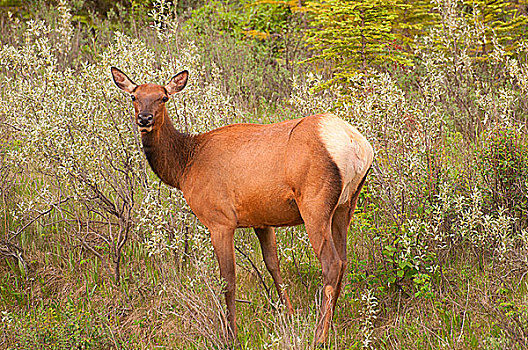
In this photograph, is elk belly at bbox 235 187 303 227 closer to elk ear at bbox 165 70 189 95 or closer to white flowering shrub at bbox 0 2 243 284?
white flowering shrub at bbox 0 2 243 284

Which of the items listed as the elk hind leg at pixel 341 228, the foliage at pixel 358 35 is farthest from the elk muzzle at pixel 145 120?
the foliage at pixel 358 35

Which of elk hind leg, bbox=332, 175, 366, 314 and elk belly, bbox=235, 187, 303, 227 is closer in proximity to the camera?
→ elk belly, bbox=235, 187, 303, 227

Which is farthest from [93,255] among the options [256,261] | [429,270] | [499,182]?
[499,182]

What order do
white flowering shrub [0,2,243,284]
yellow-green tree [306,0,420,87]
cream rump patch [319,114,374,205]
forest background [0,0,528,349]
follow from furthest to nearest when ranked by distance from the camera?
yellow-green tree [306,0,420,87]
white flowering shrub [0,2,243,284]
forest background [0,0,528,349]
cream rump patch [319,114,374,205]

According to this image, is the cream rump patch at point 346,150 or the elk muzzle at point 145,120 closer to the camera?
the cream rump patch at point 346,150

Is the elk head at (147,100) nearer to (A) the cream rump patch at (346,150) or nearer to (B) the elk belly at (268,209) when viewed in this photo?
(B) the elk belly at (268,209)

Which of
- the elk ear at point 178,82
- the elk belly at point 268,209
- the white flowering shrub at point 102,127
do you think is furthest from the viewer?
the white flowering shrub at point 102,127

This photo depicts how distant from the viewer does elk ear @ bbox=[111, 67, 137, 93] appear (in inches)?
228

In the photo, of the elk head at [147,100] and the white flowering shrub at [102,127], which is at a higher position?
the elk head at [147,100]

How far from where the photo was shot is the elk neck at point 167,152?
5723mm

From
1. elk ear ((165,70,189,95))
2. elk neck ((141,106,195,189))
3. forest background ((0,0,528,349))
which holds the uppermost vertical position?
elk ear ((165,70,189,95))

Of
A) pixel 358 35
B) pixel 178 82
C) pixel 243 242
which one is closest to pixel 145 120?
pixel 178 82

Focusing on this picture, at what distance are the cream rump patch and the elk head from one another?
1.55m

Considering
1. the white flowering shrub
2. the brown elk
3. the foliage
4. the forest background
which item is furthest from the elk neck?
the foliage
